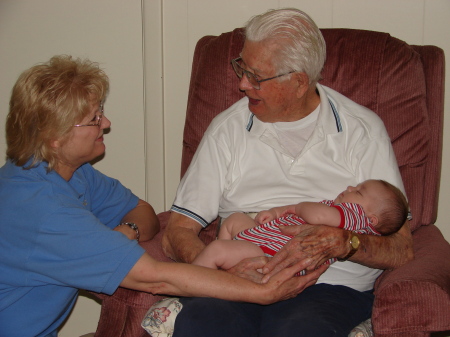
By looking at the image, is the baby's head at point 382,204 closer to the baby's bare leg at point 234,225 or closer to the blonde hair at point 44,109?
the baby's bare leg at point 234,225

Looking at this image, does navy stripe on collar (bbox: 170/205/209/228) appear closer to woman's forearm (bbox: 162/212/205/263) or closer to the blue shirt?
woman's forearm (bbox: 162/212/205/263)

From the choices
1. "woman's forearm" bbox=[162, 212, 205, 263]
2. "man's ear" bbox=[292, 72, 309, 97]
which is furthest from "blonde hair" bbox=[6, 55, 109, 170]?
"man's ear" bbox=[292, 72, 309, 97]

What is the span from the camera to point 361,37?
231 centimetres

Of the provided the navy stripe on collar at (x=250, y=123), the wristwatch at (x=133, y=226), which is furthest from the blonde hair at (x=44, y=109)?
the navy stripe on collar at (x=250, y=123)

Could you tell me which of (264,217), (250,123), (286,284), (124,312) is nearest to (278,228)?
(264,217)

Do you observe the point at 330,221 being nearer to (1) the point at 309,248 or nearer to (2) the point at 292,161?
(1) the point at 309,248

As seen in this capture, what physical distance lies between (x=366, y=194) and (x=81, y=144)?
0.91 meters

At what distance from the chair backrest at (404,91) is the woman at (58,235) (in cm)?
70

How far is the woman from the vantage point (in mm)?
1691

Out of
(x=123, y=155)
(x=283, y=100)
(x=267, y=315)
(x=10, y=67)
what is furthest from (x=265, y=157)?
(x=10, y=67)

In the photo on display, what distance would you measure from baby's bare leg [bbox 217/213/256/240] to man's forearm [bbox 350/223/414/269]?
37cm

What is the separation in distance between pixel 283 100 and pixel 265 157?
0.21 m

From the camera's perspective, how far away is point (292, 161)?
2.10m

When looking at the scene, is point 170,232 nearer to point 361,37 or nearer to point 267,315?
point 267,315
